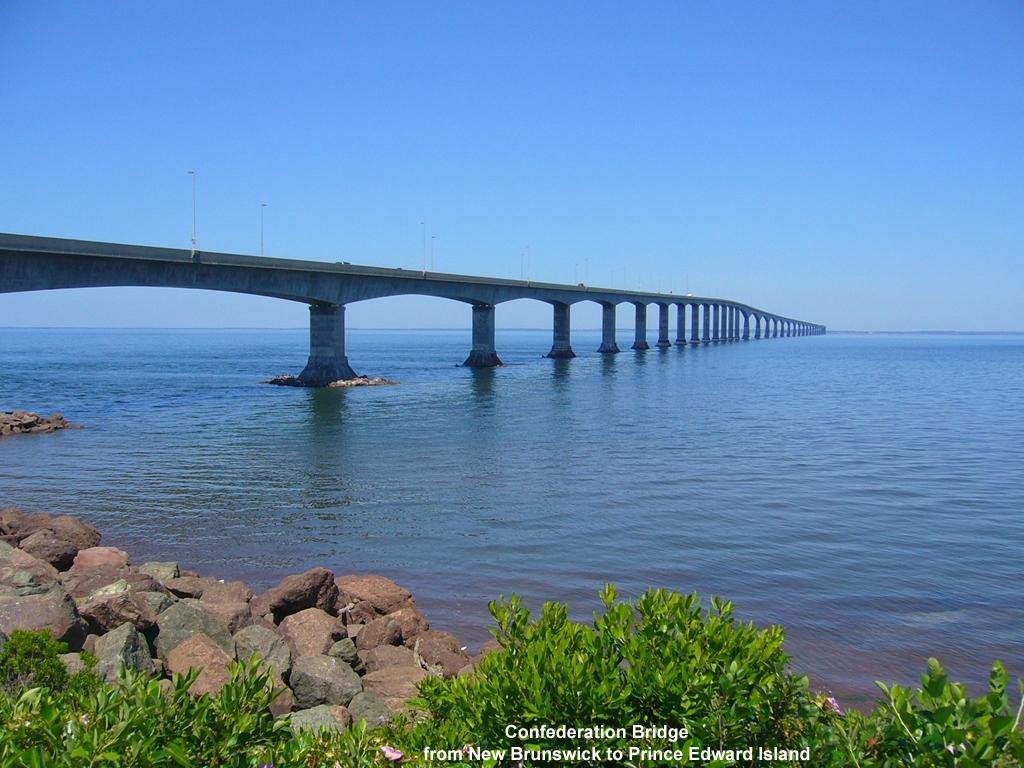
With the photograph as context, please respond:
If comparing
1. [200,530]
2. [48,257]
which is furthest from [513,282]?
[200,530]

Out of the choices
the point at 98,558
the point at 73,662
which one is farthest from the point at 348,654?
the point at 98,558

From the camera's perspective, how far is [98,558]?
1328cm

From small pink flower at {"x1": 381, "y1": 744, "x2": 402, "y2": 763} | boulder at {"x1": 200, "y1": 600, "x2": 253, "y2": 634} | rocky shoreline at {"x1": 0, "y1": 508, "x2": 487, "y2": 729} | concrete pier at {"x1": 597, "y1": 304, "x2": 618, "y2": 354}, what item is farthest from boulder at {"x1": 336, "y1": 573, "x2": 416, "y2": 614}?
concrete pier at {"x1": 597, "y1": 304, "x2": 618, "y2": 354}

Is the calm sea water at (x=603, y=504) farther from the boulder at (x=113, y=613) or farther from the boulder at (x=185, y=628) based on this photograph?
the boulder at (x=113, y=613)

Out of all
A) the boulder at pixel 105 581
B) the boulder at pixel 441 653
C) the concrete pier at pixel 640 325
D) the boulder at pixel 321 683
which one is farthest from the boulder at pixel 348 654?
the concrete pier at pixel 640 325

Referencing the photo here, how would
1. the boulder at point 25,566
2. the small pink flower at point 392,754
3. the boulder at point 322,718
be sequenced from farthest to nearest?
the boulder at point 25,566
the boulder at point 322,718
the small pink flower at point 392,754

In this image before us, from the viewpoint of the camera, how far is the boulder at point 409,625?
10.5 meters

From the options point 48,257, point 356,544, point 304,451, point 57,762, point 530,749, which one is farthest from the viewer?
point 48,257

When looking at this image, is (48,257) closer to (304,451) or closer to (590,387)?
(304,451)

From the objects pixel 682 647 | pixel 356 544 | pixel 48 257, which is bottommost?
pixel 356 544

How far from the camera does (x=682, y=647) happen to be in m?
4.90

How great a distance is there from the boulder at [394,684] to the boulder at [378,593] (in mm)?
2692

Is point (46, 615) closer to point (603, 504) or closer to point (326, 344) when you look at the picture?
point (603, 504)

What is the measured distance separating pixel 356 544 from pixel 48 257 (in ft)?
96.5
